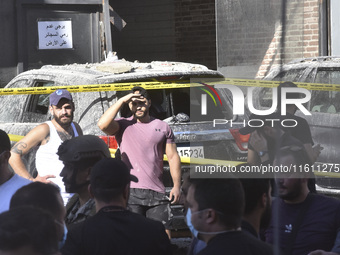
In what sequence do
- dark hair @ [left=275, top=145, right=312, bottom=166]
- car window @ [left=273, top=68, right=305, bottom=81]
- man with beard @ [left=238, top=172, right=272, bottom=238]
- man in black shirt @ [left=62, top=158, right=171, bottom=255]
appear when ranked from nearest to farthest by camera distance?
man in black shirt @ [left=62, top=158, right=171, bottom=255], man with beard @ [left=238, top=172, right=272, bottom=238], dark hair @ [left=275, top=145, right=312, bottom=166], car window @ [left=273, top=68, right=305, bottom=81]

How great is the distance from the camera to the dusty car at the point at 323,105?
331 inches

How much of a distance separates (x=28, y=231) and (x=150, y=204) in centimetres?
345

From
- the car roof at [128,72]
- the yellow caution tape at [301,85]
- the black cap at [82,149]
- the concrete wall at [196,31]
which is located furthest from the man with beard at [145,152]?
the concrete wall at [196,31]

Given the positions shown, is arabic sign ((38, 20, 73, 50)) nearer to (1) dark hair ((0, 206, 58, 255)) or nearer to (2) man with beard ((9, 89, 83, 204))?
(2) man with beard ((9, 89, 83, 204))

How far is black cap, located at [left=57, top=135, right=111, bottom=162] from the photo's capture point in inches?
191

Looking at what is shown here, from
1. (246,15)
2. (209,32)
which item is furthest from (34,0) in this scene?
(209,32)

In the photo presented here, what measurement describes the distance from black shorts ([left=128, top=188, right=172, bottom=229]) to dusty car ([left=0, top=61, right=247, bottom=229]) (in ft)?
2.21

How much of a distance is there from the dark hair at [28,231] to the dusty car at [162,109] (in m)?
4.03

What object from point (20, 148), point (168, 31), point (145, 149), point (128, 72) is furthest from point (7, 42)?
point (145, 149)

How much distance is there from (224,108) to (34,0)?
6.15 m

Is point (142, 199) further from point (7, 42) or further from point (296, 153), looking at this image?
point (7, 42)

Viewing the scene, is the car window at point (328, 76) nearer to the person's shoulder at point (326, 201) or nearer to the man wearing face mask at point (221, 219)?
the person's shoulder at point (326, 201)

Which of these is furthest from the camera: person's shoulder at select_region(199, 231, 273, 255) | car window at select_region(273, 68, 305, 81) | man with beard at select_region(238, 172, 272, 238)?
car window at select_region(273, 68, 305, 81)

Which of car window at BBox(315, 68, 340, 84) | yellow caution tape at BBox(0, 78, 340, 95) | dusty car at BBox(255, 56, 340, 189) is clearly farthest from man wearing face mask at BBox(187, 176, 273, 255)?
car window at BBox(315, 68, 340, 84)
